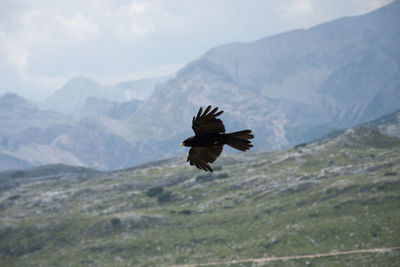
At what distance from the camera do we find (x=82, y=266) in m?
112

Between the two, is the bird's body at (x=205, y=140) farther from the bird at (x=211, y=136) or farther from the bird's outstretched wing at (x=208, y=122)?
the bird's outstretched wing at (x=208, y=122)

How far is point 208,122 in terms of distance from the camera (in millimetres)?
14406

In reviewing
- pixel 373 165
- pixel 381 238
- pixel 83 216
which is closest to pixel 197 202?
pixel 83 216

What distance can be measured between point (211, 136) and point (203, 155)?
1420mm

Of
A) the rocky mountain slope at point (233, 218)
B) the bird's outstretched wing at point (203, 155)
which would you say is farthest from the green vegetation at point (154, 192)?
the bird's outstretched wing at point (203, 155)

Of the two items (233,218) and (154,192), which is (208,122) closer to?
(233,218)

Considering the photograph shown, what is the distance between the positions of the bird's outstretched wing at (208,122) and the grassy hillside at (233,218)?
73383 mm

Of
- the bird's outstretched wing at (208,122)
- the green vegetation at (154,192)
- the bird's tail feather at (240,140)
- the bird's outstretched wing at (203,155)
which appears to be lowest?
the green vegetation at (154,192)

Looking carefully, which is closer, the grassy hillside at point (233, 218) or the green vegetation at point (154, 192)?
the grassy hillside at point (233, 218)

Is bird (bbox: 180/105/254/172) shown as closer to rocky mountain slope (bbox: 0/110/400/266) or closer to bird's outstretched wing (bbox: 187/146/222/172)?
bird's outstretched wing (bbox: 187/146/222/172)

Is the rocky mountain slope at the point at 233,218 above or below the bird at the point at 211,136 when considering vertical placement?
below

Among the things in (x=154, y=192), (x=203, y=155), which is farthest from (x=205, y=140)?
(x=154, y=192)

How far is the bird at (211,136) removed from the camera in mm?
14156

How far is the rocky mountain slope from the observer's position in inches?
3883
